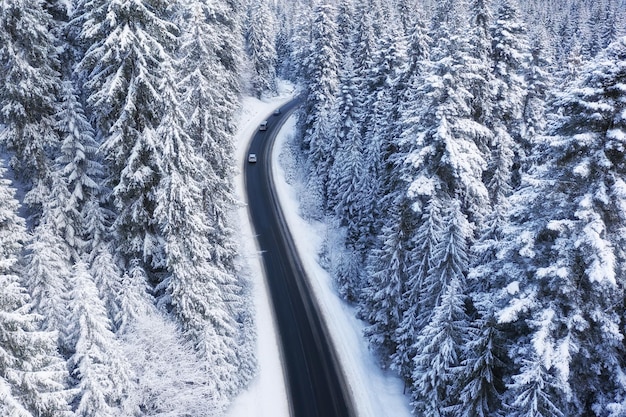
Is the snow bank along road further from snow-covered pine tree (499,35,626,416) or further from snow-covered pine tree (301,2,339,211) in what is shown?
snow-covered pine tree (499,35,626,416)

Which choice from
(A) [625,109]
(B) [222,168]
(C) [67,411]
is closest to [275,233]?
(B) [222,168]

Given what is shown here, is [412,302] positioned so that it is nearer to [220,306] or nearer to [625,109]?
[220,306]

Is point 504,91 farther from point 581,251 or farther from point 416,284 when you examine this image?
point 581,251

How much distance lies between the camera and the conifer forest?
12406mm

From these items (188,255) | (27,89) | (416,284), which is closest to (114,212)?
(188,255)

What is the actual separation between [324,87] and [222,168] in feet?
86.9

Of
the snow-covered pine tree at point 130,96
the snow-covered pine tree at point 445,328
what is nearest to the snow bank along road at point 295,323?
the snow-covered pine tree at point 445,328

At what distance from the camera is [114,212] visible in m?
20.9

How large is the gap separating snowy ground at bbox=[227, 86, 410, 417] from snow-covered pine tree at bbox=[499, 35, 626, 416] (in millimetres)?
12400

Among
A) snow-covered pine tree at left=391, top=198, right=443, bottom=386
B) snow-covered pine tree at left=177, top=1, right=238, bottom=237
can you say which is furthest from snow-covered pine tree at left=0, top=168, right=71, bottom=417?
snow-covered pine tree at left=391, top=198, right=443, bottom=386

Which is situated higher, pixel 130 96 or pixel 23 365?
pixel 130 96

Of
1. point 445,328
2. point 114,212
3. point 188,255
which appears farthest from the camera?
point 114,212

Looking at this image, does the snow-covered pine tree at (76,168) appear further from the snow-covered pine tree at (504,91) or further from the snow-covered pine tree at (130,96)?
the snow-covered pine tree at (504,91)

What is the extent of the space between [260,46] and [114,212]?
60377 mm
